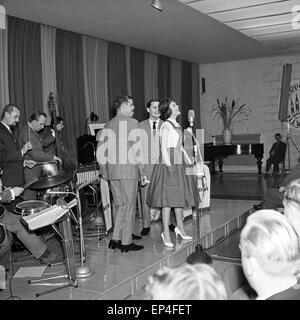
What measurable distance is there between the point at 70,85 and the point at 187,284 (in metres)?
6.96

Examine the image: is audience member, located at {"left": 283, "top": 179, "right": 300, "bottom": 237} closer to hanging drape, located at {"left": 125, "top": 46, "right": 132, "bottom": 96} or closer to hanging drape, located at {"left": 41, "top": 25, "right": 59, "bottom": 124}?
hanging drape, located at {"left": 41, "top": 25, "right": 59, "bottom": 124}

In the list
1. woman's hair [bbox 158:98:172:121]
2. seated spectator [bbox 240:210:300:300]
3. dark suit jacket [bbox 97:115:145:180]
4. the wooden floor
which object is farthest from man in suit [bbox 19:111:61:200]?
seated spectator [bbox 240:210:300:300]

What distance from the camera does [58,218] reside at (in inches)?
115

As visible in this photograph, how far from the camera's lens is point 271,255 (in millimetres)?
1376

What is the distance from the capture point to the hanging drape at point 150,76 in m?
9.84

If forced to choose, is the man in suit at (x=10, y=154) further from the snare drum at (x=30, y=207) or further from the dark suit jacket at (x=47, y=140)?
the dark suit jacket at (x=47, y=140)

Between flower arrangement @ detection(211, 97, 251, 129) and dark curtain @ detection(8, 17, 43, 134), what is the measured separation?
234 inches

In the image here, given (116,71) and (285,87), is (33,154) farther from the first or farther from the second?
(285,87)

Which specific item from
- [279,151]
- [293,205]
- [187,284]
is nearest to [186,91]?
[279,151]

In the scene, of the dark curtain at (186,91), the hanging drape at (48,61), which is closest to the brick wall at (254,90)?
the dark curtain at (186,91)

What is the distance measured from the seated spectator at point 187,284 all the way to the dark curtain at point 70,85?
6.62 m

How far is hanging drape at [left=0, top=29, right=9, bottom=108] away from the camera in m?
6.27
